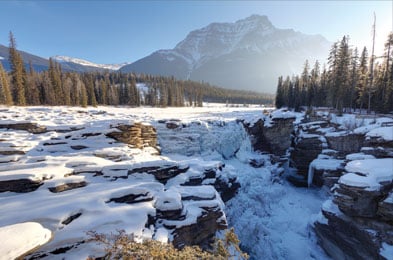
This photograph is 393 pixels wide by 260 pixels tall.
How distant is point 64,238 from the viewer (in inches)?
236

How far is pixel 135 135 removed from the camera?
1736cm

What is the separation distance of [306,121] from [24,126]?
32.3 m

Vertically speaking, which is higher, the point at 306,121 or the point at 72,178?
the point at 306,121

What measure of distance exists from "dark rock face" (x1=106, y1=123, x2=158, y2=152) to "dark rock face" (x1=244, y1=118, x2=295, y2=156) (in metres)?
17.0

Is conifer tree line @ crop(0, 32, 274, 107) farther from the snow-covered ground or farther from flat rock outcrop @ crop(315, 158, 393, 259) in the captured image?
flat rock outcrop @ crop(315, 158, 393, 259)

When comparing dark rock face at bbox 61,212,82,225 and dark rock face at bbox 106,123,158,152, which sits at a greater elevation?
dark rock face at bbox 106,123,158,152

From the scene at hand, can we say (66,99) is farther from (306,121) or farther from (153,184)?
(306,121)

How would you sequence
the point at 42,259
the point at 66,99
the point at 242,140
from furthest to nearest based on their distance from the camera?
1. the point at 66,99
2. the point at 242,140
3. the point at 42,259

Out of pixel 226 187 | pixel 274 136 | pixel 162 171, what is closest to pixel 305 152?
pixel 274 136

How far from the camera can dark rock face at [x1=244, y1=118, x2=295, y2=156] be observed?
28219 millimetres

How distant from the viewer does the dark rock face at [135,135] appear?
16.4 meters

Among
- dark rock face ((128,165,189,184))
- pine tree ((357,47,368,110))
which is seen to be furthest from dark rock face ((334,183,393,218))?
pine tree ((357,47,368,110))

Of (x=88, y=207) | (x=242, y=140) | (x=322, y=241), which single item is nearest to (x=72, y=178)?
(x=88, y=207)

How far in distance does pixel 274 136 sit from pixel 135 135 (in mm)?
20688
